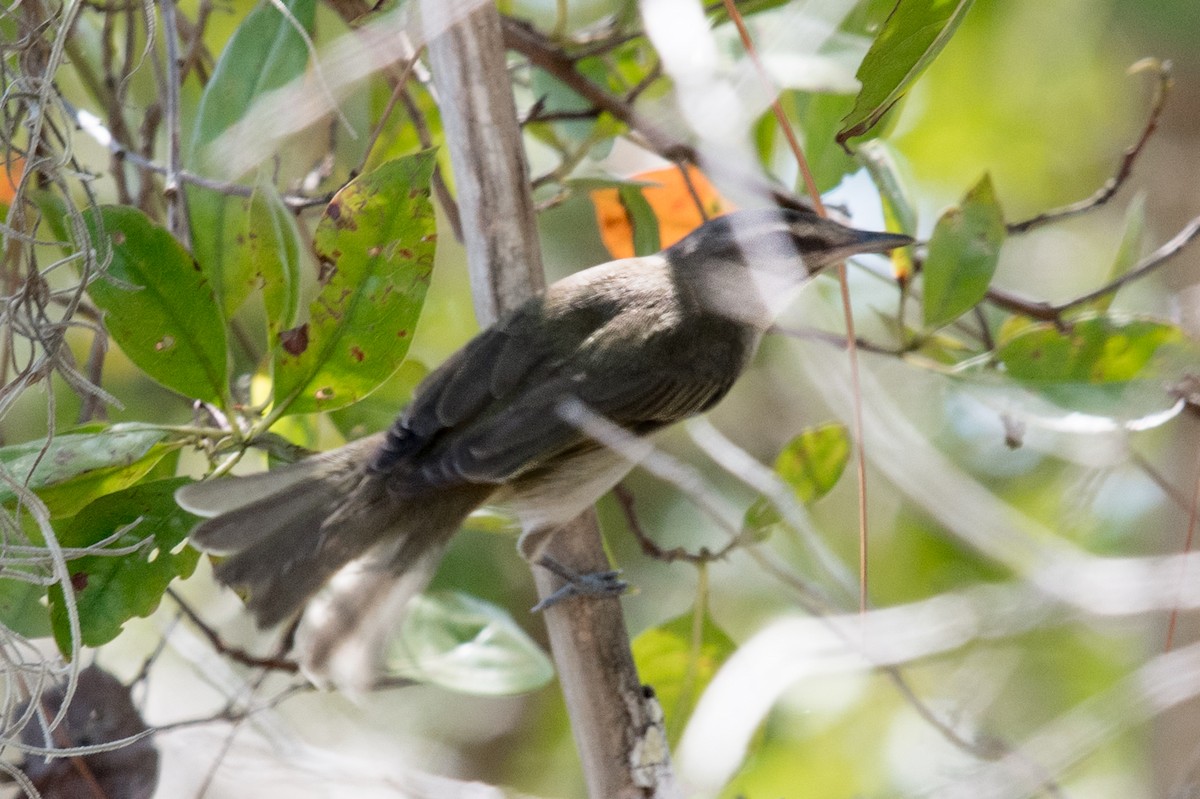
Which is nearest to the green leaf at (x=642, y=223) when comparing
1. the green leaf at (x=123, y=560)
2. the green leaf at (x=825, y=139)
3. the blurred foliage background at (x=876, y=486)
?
the blurred foliage background at (x=876, y=486)

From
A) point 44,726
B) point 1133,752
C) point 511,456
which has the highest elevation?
point 511,456

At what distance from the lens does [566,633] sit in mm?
2232

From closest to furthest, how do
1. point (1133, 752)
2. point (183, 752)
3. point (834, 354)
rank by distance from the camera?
point (183, 752), point (834, 354), point (1133, 752)

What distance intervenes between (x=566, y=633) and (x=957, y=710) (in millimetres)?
761

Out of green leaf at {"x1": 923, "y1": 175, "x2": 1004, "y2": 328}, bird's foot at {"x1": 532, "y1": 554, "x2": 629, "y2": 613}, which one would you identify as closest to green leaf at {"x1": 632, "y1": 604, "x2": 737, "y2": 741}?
bird's foot at {"x1": 532, "y1": 554, "x2": 629, "y2": 613}

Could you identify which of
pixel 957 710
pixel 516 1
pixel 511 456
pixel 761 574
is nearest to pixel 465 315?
pixel 516 1

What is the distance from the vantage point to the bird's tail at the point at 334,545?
2217mm

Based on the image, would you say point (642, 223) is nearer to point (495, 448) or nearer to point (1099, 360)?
point (495, 448)

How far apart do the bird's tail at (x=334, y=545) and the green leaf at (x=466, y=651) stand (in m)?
0.08

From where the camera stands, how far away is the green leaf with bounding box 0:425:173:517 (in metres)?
Result: 1.89

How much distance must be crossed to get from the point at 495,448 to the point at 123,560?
797 mm

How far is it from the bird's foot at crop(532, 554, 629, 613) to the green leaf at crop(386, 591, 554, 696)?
148 millimetres

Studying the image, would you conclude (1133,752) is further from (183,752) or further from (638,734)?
(183,752)

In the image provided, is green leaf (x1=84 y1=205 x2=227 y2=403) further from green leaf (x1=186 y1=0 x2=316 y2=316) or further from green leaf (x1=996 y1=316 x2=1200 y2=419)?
green leaf (x1=996 y1=316 x2=1200 y2=419)
